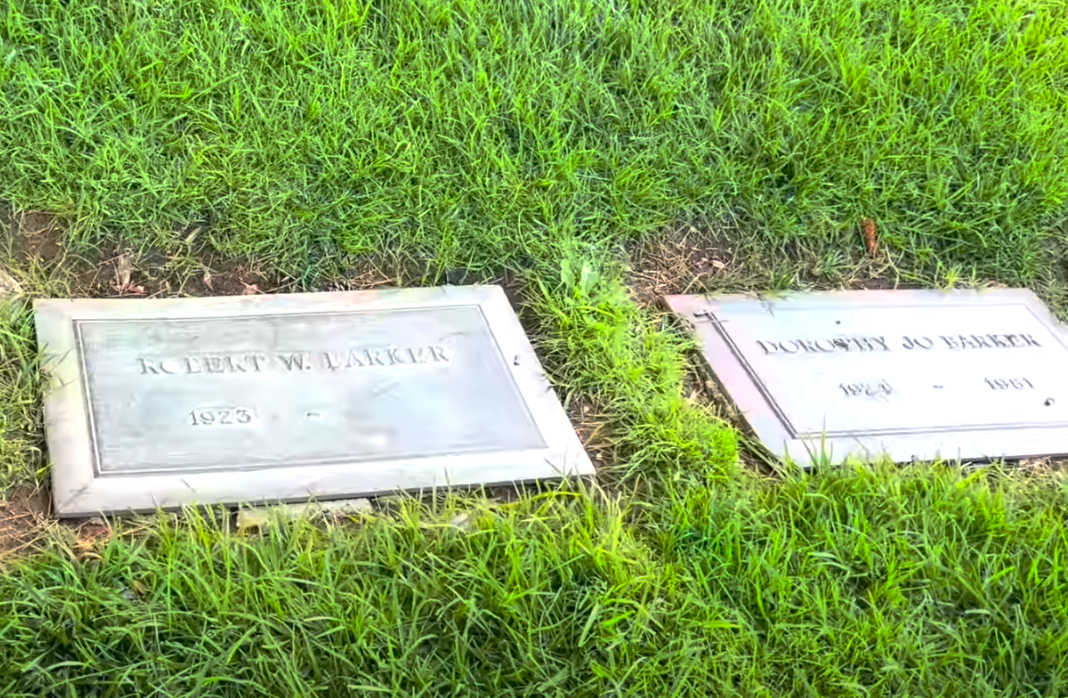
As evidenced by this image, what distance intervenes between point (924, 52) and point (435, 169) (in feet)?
5.19

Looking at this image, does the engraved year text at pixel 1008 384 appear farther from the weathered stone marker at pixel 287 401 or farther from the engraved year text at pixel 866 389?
the weathered stone marker at pixel 287 401

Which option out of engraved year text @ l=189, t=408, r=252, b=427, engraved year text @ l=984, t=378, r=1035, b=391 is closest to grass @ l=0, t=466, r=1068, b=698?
engraved year text @ l=189, t=408, r=252, b=427

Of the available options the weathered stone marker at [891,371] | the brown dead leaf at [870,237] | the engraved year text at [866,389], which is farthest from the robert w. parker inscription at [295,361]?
the brown dead leaf at [870,237]

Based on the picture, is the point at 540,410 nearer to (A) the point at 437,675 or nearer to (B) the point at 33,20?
(A) the point at 437,675

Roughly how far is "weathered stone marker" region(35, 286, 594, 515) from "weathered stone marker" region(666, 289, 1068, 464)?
0.48 m

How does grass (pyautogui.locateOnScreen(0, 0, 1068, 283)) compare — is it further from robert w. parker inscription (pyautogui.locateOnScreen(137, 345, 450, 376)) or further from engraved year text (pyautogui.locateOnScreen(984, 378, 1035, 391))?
engraved year text (pyautogui.locateOnScreen(984, 378, 1035, 391))

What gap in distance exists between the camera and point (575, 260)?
8.13 ft

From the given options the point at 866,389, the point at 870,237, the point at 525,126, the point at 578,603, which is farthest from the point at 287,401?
the point at 870,237

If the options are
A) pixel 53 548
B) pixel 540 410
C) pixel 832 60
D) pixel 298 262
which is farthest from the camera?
pixel 832 60

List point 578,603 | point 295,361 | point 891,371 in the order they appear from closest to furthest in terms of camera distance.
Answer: point 578,603 → point 295,361 → point 891,371

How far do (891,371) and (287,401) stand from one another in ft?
4.58

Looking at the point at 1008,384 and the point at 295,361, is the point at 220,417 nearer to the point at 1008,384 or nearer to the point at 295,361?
the point at 295,361

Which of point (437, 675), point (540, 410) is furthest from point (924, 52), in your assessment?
point (437, 675)

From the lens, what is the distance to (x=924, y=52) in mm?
3061
